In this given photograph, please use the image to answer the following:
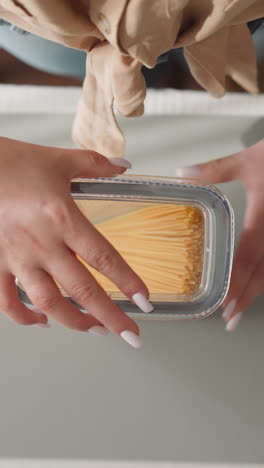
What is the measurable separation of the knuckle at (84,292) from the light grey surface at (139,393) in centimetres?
15

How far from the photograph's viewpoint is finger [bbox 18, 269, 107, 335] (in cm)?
34

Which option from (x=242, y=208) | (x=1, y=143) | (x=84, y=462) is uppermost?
(x=1, y=143)

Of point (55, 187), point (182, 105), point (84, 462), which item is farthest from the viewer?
point (182, 105)

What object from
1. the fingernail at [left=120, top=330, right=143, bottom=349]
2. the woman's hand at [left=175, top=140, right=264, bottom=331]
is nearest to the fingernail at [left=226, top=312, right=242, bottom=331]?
the woman's hand at [left=175, top=140, right=264, bottom=331]

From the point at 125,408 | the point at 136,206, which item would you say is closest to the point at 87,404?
the point at 125,408

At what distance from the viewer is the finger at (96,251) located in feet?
1.09

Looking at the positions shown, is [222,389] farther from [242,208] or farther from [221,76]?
[221,76]

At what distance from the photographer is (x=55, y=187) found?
1.11 feet

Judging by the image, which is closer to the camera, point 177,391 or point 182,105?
point 177,391

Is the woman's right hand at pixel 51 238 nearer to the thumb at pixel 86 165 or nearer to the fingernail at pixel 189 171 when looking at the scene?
the thumb at pixel 86 165

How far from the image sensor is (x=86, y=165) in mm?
363

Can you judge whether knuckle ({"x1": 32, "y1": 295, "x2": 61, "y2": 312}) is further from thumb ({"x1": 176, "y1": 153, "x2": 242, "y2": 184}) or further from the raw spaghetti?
thumb ({"x1": 176, "y1": 153, "x2": 242, "y2": 184})

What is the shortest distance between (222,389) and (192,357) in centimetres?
4

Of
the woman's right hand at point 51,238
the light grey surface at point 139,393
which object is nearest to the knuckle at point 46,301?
the woman's right hand at point 51,238
